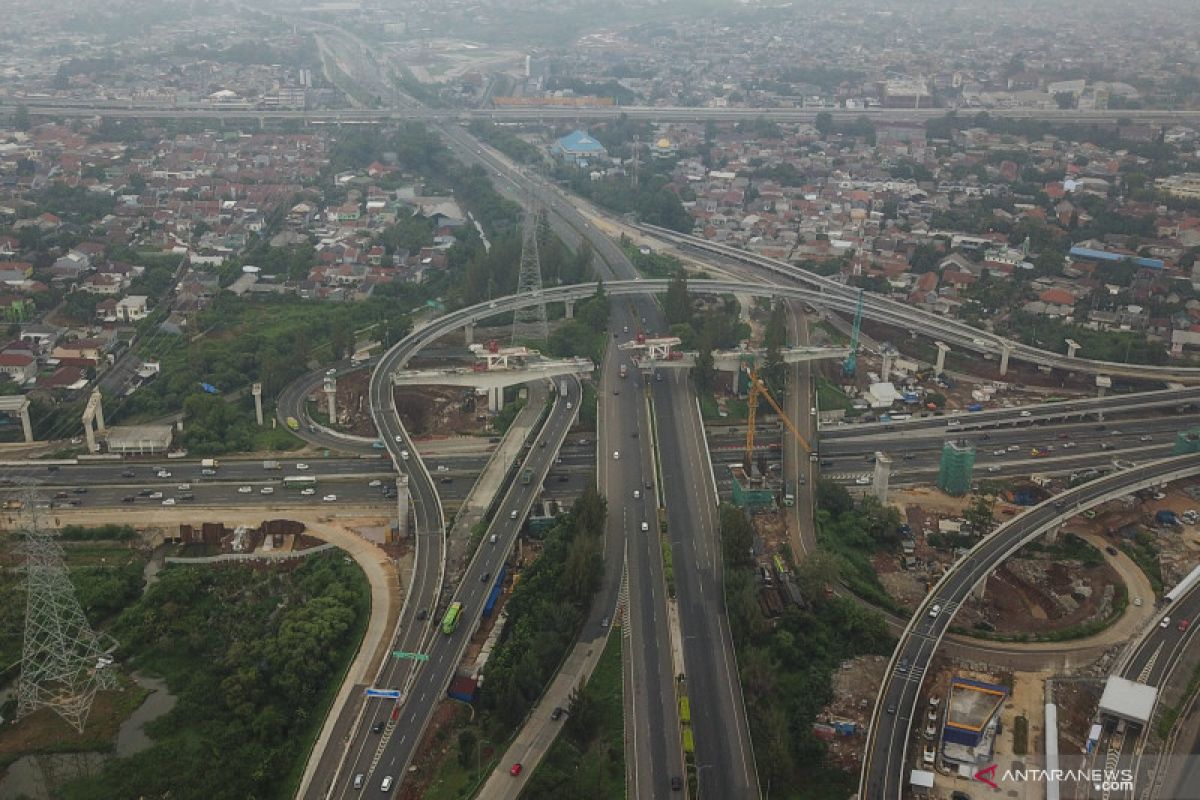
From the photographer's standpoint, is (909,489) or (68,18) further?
(68,18)

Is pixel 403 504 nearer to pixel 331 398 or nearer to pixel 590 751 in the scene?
pixel 331 398

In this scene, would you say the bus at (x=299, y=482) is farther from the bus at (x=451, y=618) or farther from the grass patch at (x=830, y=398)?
the grass patch at (x=830, y=398)

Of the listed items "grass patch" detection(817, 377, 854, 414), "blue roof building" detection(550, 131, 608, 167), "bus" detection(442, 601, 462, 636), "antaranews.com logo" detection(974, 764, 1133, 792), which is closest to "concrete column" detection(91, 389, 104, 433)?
"bus" detection(442, 601, 462, 636)

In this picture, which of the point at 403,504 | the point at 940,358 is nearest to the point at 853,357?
the point at 940,358

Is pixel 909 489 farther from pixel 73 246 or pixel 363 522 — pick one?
pixel 73 246

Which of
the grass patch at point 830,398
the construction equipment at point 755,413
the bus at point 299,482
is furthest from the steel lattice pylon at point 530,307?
the bus at point 299,482

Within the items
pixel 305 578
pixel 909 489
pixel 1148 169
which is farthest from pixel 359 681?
pixel 1148 169
